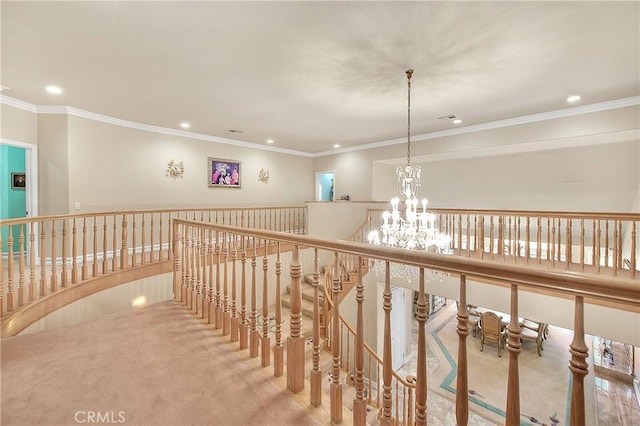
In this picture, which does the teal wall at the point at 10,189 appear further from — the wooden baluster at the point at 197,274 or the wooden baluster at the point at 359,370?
the wooden baluster at the point at 359,370

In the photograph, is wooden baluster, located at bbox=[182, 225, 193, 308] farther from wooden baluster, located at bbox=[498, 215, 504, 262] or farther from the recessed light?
wooden baluster, located at bbox=[498, 215, 504, 262]

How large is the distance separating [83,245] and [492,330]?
28.4 ft

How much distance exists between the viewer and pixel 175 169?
610 centimetres

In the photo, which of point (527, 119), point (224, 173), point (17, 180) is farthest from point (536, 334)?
point (17, 180)

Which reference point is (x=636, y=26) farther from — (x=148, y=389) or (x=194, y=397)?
(x=148, y=389)

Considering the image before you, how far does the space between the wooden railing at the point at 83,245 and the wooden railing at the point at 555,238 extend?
3.03 meters

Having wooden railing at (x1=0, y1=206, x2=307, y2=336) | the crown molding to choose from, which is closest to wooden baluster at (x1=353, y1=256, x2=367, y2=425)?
wooden railing at (x1=0, y1=206, x2=307, y2=336)

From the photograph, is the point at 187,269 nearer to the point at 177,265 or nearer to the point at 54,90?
the point at 177,265

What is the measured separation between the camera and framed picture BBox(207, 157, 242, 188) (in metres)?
6.70

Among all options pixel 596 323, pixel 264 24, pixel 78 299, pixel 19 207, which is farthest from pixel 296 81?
pixel 19 207

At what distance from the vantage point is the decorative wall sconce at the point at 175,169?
6.02 metres

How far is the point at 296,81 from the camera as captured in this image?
356cm

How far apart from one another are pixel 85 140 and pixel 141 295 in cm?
285

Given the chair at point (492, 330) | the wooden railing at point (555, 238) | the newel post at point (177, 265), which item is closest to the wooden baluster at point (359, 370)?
the newel post at point (177, 265)
